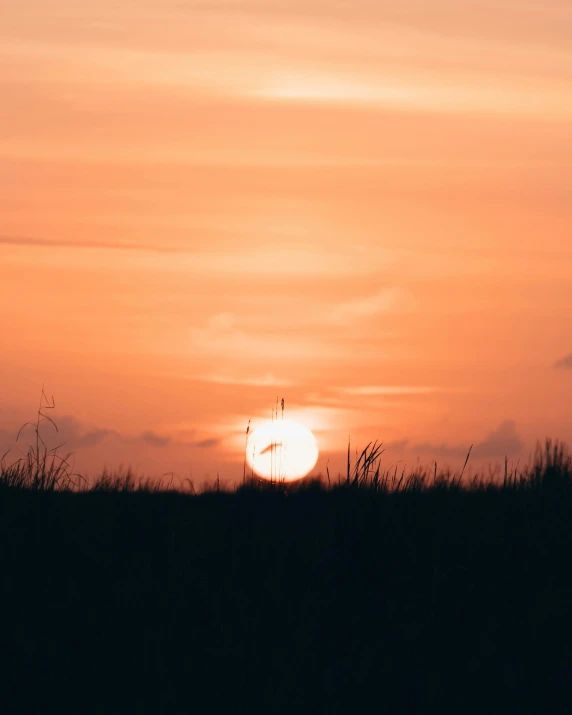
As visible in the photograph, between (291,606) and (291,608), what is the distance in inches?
0.7

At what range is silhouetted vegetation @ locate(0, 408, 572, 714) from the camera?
594cm

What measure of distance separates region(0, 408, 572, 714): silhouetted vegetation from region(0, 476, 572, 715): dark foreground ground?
0.04 ft

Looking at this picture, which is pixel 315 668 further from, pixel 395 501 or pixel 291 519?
pixel 291 519

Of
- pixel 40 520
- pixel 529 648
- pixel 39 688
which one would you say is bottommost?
pixel 39 688

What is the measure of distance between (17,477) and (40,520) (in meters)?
1.03

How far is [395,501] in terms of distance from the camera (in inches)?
324

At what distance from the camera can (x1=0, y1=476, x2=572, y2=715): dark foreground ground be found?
5.93 m

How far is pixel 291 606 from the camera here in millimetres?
6703

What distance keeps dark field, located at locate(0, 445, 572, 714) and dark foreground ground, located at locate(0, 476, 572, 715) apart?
13 millimetres

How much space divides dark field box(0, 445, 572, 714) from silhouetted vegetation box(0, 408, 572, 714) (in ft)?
0.04

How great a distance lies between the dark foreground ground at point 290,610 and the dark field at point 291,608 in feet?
0.04

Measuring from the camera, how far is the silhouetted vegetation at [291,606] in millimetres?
5941

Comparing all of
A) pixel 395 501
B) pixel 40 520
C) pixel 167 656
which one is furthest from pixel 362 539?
pixel 40 520

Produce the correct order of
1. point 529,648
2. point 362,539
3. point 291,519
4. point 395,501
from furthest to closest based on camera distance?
point 291,519, point 395,501, point 362,539, point 529,648
